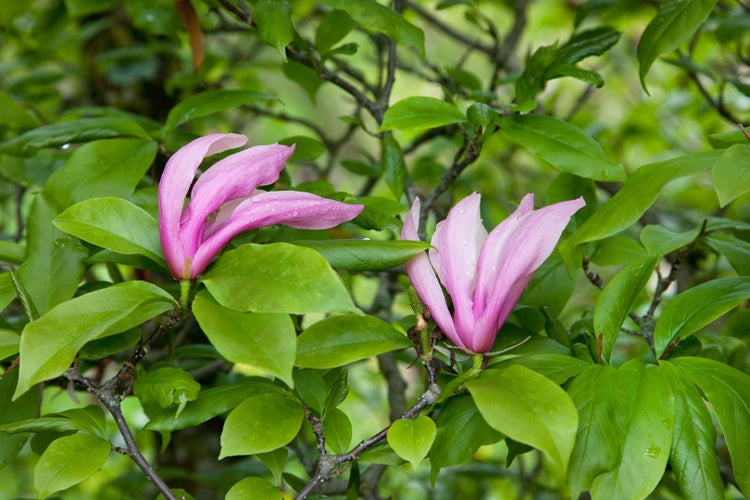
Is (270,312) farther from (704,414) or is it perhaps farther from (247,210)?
Answer: (704,414)

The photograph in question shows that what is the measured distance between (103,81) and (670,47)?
4.18 feet

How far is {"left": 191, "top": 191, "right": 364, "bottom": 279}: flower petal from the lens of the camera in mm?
665

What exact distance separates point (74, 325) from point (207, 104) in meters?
0.42

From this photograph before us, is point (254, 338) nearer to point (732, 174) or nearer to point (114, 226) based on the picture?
point (114, 226)

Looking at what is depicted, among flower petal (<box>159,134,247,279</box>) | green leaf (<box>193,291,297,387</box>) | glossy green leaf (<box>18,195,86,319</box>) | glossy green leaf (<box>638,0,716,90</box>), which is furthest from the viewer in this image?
glossy green leaf (<box>638,0,716,90</box>)

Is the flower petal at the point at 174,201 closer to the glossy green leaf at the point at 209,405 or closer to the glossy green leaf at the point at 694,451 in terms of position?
the glossy green leaf at the point at 209,405

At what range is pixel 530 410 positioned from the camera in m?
0.59

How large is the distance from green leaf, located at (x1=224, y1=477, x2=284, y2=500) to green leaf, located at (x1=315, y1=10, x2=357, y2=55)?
0.54 m

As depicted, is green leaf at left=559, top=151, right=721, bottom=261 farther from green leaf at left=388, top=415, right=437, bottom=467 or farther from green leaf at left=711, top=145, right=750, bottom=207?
green leaf at left=388, top=415, right=437, bottom=467

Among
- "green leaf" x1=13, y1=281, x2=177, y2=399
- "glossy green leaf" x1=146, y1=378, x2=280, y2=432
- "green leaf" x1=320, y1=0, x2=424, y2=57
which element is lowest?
"glossy green leaf" x1=146, y1=378, x2=280, y2=432

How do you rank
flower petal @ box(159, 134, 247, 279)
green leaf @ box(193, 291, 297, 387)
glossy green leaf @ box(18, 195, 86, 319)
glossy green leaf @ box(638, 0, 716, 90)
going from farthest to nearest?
glossy green leaf @ box(638, 0, 716, 90)
glossy green leaf @ box(18, 195, 86, 319)
flower petal @ box(159, 134, 247, 279)
green leaf @ box(193, 291, 297, 387)

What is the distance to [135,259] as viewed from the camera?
2.50 feet

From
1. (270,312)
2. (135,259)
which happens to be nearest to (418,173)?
(135,259)

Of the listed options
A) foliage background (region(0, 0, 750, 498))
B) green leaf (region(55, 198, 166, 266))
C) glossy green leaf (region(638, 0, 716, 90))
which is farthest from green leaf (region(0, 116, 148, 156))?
glossy green leaf (region(638, 0, 716, 90))
